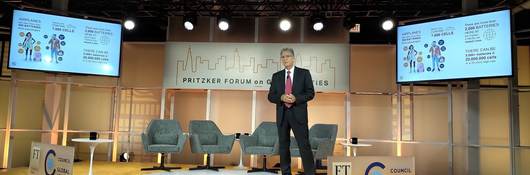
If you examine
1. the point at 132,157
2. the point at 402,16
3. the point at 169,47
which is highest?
the point at 402,16

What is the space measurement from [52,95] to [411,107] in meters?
6.48

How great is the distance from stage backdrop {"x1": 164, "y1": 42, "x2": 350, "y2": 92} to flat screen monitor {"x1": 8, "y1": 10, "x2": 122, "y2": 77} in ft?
3.81

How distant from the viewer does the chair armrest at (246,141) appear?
279 inches

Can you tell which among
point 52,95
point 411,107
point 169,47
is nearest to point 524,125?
point 411,107

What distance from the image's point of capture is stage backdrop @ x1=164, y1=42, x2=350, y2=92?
331 inches

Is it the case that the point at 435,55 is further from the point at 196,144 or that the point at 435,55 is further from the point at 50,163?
the point at 50,163

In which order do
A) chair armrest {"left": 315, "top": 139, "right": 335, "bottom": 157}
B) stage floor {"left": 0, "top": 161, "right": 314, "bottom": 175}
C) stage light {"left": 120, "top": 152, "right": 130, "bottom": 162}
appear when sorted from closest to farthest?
chair armrest {"left": 315, "top": 139, "right": 335, "bottom": 157} < stage floor {"left": 0, "top": 161, "right": 314, "bottom": 175} < stage light {"left": 120, "top": 152, "right": 130, "bottom": 162}

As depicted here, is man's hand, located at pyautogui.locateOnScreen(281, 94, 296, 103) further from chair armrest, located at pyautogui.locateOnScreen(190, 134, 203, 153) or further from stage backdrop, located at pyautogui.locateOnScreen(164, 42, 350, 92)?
stage backdrop, located at pyautogui.locateOnScreen(164, 42, 350, 92)

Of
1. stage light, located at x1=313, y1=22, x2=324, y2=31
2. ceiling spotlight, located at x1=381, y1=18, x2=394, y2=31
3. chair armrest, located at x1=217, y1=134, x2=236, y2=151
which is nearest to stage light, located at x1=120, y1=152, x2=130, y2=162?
chair armrest, located at x1=217, y1=134, x2=236, y2=151

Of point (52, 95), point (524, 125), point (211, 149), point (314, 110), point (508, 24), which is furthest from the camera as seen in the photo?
point (314, 110)

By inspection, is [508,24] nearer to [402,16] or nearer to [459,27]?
[459,27]

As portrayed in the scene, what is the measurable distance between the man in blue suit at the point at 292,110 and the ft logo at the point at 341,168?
625 millimetres

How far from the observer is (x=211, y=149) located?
7.19m

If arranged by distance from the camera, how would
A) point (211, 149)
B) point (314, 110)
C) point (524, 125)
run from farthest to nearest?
1. point (314, 110)
2. point (211, 149)
3. point (524, 125)
